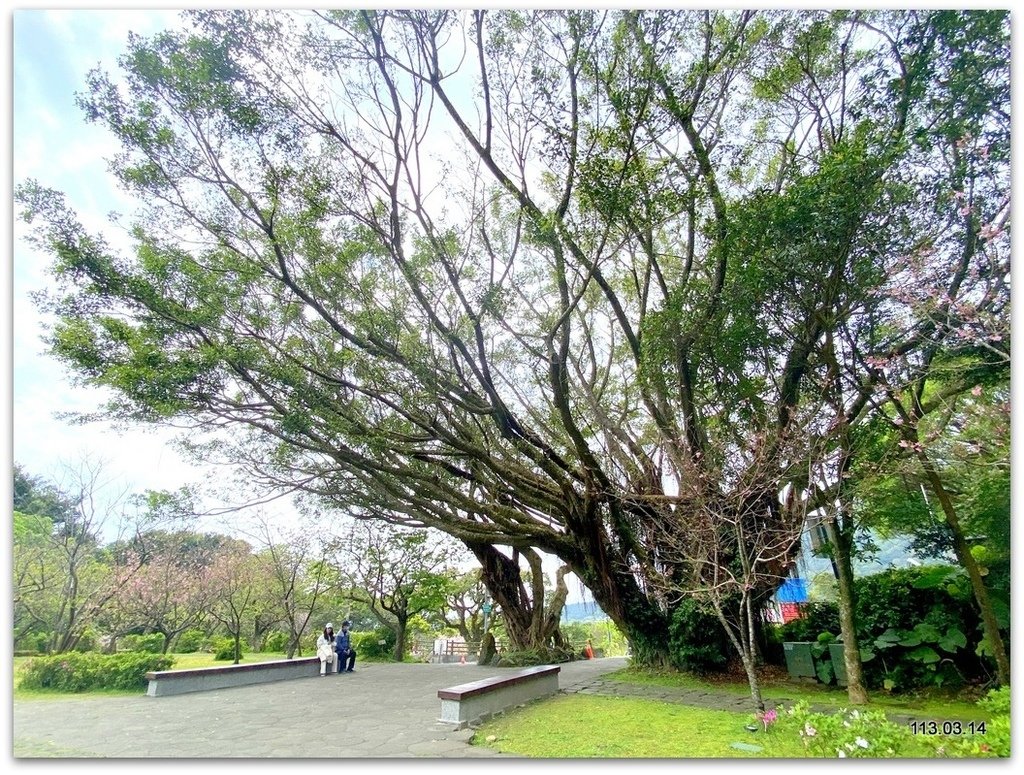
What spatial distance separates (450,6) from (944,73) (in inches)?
154

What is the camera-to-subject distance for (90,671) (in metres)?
6.49

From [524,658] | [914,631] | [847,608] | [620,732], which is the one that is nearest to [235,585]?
[524,658]

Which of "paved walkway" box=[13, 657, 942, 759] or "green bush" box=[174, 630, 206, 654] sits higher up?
"paved walkway" box=[13, 657, 942, 759]

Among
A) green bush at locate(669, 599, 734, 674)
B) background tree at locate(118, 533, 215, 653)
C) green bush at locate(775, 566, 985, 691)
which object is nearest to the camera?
green bush at locate(775, 566, 985, 691)

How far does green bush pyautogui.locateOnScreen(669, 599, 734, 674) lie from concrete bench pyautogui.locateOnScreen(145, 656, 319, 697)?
5695 millimetres

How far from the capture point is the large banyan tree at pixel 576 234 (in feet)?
13.3

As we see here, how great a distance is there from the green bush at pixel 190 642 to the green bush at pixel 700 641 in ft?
33.0

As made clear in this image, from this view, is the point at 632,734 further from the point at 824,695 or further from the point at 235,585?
the point at 235,585

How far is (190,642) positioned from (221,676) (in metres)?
6.06

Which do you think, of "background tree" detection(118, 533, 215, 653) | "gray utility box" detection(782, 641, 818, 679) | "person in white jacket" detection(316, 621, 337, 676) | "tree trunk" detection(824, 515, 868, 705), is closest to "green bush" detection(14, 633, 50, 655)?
"background tree" detection(118, 533, 215, 653)

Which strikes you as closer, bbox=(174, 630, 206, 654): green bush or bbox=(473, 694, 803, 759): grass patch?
bbox=(473, 694, 803, 759): grass patch

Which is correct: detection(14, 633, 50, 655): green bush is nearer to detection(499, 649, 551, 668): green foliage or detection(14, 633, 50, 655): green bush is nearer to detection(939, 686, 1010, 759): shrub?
detection(499, 649, 551, 668): green foliage

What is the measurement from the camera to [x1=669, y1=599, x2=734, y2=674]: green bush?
6.59m

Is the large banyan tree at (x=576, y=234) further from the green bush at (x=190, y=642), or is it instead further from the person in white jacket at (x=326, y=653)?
the green bush at (x=190, y=642)
